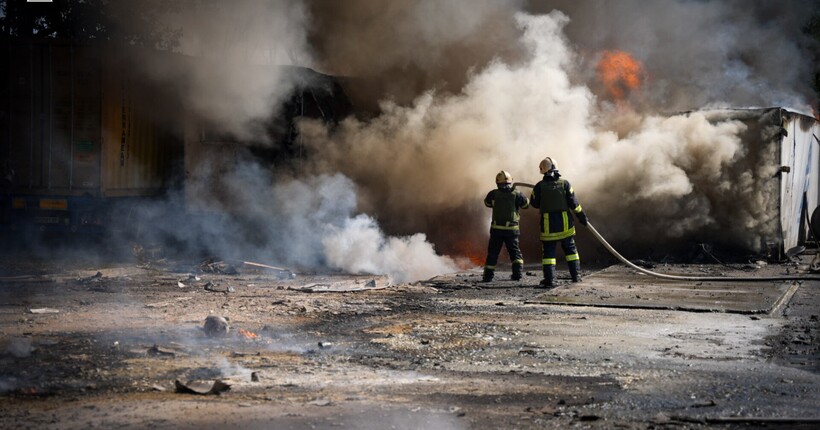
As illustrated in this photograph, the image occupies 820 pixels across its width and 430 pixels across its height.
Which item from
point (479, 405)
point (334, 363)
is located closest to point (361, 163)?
point (334, 363)

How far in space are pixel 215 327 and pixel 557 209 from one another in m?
5.41

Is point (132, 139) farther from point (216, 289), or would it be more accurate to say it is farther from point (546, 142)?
point (546, 142)

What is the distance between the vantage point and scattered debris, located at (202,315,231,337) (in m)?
6.88

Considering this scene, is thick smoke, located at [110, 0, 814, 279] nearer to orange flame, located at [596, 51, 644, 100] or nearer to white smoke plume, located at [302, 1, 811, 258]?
white smoke plume, located at [302, 1, 811, 258]

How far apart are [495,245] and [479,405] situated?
265 inches

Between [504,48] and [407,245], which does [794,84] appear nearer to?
[504,48]

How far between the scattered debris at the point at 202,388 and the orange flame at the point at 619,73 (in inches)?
476

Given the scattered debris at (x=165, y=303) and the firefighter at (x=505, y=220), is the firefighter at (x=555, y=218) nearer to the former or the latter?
the firefighter at (x=505, y=220)

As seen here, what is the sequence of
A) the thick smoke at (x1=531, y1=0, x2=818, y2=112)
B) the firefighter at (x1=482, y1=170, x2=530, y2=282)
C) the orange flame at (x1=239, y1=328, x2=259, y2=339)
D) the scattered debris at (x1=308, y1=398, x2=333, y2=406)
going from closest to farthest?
the scattered debris at (x1=308, y1=398, x2=333, y2=406), the orange flame at (x1=239, y1=328, x2=259, y2=339), the firefighter at (x1=482, y1=170, x2=530, y2=282), the thick smoke at (x1=531, y1=0, x2=818, y2=112)

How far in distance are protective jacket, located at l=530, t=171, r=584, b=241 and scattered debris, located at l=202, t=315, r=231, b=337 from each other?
518cm

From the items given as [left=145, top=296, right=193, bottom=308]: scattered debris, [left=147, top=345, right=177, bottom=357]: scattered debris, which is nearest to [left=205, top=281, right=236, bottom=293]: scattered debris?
[left=145, top=296, right=193, bottom=308]: scattered debris

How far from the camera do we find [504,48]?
15.5 metres

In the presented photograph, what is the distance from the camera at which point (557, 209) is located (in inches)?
424

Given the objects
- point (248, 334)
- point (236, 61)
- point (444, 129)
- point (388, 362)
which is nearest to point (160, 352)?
point (248, 334)
